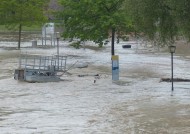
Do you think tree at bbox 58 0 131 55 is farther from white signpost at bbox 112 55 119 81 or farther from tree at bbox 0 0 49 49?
tree at bbox 0 0 49 49

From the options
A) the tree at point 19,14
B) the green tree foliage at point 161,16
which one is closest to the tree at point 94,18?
the green tree foliage at point 161,16

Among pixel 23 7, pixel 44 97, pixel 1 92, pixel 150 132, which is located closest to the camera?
pixel 150 132

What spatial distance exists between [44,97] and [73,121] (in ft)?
23.6

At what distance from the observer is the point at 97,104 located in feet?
77.7

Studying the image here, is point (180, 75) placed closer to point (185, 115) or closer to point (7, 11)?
point (185, 115)

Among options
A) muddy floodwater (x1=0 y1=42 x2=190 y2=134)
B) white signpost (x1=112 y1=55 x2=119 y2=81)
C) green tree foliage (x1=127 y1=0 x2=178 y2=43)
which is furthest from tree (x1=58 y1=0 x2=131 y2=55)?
green tree foliage (x1=127 y1=0 x2=178 y2=43)

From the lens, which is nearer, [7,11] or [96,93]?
[96,93]

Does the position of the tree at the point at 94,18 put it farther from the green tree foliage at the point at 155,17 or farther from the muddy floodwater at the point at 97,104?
the green tree foliage at the point at 155,17

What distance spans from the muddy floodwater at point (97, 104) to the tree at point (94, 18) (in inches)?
124

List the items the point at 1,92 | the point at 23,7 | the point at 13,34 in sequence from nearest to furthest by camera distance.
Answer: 1. the point at 1,92
2. the point at 23,7
3. the point at 13,34

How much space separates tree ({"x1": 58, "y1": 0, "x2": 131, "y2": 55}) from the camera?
41.4 m

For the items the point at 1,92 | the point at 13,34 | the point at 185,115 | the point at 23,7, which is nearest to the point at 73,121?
the point at 185,115

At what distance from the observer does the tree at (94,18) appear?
41.4 metres

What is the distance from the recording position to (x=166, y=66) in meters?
43.4
